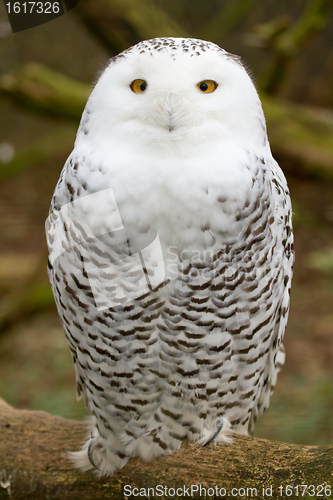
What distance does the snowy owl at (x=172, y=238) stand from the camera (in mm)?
1220

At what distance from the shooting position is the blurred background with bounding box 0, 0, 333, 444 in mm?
2756

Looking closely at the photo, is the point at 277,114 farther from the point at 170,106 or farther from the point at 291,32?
the point at 170,106

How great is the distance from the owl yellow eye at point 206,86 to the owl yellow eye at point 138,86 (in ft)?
0.45

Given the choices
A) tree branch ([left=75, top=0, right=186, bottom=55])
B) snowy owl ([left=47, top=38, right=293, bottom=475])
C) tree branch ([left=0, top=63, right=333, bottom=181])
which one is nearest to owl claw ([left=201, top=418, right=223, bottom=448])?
snowy owl ([left=47, top=38, right=293, bottom=475])

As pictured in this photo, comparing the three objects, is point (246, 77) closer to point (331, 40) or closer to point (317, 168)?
point (317, 168)

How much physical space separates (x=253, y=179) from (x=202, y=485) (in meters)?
0.94

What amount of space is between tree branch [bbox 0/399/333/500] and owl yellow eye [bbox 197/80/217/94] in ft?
3.31

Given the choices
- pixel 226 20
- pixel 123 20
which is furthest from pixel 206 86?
pixel 226 20

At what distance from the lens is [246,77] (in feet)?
4.17

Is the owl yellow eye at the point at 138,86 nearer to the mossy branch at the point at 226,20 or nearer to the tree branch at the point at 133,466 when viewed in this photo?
the tree branch at the point at 133,466

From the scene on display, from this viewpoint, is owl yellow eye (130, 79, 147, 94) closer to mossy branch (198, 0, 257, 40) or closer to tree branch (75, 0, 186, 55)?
tree branch (75, 0, 186, 55)

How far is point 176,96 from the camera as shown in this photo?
3.87 ft

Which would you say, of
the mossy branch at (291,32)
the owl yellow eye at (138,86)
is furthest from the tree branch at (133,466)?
the mossy branch at (291,32)

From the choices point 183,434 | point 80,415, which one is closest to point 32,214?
point 80,415
